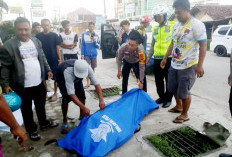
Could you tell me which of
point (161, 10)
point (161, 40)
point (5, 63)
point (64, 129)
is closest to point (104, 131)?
point (64, 129)

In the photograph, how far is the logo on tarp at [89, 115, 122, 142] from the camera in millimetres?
2381

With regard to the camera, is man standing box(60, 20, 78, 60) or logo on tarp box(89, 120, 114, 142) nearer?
logo on tarp box(89, 120, 114, 142)

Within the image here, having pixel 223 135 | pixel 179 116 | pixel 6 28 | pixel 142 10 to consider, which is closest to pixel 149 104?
pixel 179 116

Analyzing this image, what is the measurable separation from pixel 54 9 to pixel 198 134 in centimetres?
5045

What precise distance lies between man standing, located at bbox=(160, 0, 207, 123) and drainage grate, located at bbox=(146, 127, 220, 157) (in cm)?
37

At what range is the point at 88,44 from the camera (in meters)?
5.40

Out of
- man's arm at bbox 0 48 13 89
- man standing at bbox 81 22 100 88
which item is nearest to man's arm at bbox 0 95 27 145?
man's arm at bbox 0 48 13 89

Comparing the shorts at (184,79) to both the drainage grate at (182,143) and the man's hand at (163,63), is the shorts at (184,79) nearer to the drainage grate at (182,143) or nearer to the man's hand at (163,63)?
the man's hand at (163,63)

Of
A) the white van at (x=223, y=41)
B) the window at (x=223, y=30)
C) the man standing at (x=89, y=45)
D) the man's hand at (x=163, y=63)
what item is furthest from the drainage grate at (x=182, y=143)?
the window at (x=223, y=30)

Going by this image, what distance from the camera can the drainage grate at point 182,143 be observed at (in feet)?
8.32

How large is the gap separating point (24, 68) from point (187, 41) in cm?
232

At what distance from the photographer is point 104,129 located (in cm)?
247

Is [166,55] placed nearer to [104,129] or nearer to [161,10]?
[161,10]

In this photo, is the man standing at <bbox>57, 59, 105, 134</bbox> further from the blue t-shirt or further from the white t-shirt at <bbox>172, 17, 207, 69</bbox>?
the blue t-shirt
